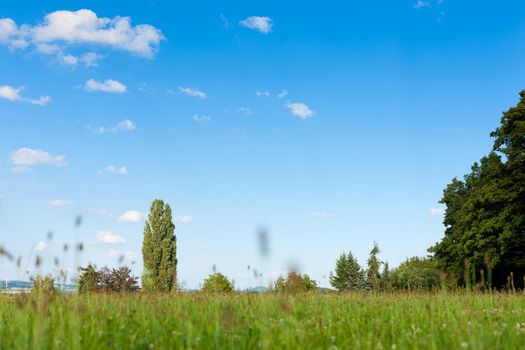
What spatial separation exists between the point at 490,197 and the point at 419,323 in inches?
1230

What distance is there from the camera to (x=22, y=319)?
746cm

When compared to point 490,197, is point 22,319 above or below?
below

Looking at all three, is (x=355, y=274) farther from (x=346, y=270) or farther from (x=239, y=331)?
(x=239, y=331)

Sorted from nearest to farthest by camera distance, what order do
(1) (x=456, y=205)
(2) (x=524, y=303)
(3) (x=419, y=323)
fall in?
(3) (x=419, y=323) < (2) (x=524, y=303) < (1) (x=456, y=205)

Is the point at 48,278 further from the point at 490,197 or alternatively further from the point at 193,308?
the point at 490,197

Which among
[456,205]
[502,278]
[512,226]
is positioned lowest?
[502,278]

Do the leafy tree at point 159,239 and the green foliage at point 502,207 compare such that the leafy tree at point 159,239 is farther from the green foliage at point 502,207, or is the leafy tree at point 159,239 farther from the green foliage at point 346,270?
the green foliage at point 502,207

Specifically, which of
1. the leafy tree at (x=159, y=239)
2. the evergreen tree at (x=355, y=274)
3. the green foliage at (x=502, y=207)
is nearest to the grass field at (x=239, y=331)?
the green foliage at (x=502, y=207)

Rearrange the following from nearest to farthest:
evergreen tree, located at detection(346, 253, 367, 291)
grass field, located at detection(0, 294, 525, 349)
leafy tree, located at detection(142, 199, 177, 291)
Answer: grass field, located at detection(0, 294, 525, 349) → leafy tree, located at detection(142, 199, 177, 291) → evergreen tree, located at detection(346, 253, 367, 291)

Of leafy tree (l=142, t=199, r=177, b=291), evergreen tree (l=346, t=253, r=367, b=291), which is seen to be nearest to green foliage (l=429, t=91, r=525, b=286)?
evergreen tree (l=346, t=253, r=367, b=291)

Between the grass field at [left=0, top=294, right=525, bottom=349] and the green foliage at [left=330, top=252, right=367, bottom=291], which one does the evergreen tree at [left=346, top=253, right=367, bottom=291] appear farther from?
the grass field at [left=0, top=294, right=525, bottom=349]

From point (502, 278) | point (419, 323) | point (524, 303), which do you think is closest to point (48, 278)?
point (419, 323)

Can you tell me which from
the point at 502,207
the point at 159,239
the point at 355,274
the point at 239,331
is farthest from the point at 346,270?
the point at 239,331

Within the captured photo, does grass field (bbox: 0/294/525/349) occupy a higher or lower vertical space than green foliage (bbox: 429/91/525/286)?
lower
